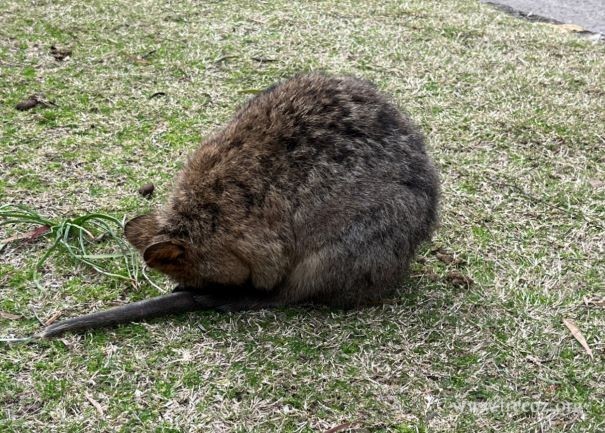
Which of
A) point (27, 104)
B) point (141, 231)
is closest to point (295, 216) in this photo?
point (141, 231)

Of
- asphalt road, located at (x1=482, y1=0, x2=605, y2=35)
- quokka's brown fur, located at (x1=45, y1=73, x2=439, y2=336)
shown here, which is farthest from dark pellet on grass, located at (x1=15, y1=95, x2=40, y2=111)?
asphalt road, located at (x1=482, y1=0, x2=605, y2=35)

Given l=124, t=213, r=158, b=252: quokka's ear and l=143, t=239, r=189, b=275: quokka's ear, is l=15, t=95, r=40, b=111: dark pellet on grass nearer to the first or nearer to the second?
l=124, t=213, r=158, b=252: quokka's ear

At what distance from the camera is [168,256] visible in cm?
346

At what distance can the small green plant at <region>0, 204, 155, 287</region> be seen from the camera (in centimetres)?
381

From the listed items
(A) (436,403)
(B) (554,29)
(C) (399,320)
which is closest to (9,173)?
(C) (399,320)

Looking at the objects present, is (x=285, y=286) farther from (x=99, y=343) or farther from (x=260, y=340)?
(x=99, y=343)

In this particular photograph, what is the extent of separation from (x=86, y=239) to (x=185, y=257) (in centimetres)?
78

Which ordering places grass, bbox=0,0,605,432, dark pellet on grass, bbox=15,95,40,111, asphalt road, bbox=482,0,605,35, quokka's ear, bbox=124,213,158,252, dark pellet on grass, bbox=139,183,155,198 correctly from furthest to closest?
1. asphalt road, bbox=482,0,605,35
2. dark pellet on grass, bbox=15,95,40,111
3. dark pellet on grass, bbox=139,183,155,198
4. quokka's ear, bbox=124,213,158,252
5. grass, bbox=0,0,605,432

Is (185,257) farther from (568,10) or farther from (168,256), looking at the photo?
(568,10)

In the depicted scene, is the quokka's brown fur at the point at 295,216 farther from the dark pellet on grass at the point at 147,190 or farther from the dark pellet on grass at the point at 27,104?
the dark pellet on grass at the point at 27,104

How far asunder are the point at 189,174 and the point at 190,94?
6.52 ft

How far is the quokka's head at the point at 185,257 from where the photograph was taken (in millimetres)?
3463

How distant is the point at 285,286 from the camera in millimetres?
3645

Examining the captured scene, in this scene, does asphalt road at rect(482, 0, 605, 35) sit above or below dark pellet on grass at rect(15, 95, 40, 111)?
above
